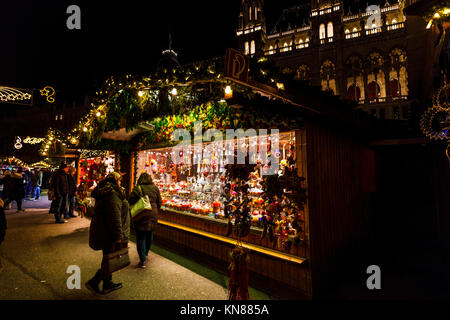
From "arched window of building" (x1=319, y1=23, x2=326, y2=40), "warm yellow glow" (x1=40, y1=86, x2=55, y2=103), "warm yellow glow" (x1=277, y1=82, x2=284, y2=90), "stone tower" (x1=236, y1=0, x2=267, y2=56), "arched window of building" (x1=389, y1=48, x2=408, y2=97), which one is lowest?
"warm yellow glow" (x1=277, y1=82, x2=284, y2=90)

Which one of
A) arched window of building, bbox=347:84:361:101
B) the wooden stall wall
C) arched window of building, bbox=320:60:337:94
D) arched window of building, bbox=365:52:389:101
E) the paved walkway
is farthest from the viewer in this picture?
arched window of building, bbox=320:60:337:94

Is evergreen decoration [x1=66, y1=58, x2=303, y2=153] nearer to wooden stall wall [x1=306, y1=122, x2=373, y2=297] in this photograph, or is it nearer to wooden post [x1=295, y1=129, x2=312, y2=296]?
wooden post [x1=295, y1=129, x2=312, y2=296]

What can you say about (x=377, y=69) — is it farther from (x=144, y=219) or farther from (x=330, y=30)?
(x=144, y=219)

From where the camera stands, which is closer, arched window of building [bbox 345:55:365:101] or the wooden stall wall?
the wooden stall wall

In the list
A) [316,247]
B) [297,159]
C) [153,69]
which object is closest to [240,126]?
[297,159]

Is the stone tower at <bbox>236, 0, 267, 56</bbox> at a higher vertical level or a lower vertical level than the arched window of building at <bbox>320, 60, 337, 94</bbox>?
higher

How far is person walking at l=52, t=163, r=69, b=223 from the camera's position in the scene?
7.68 meters

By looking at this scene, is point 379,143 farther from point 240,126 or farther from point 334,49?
point 334,49

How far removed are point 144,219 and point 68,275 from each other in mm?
1605

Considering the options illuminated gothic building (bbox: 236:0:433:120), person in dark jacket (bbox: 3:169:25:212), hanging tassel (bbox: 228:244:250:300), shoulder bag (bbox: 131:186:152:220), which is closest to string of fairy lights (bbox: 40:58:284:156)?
shoulder bag (bbox: 131:186:152:220)

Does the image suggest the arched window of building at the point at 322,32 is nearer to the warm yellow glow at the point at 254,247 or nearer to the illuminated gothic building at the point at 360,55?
the illuminated gothic building at the point at 360,55

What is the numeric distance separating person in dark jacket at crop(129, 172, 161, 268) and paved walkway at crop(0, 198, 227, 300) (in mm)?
372

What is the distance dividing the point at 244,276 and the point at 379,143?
590 cm

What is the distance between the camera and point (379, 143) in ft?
21.2
